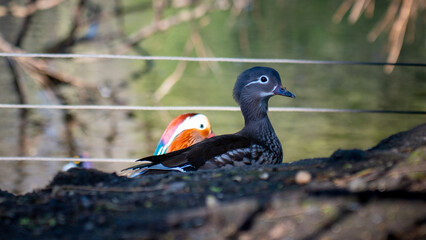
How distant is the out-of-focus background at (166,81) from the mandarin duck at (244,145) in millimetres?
822

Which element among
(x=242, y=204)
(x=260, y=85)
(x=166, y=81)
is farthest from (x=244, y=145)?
(x=166, y=81)

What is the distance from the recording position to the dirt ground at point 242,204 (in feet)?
6.55

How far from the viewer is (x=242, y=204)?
2.04m

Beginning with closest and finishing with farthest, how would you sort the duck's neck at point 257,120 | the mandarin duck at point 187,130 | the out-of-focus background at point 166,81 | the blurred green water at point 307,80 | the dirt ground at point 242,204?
the dirt ground at point 242,204 < the duck's neck at point 257,120 < the mandarin duck at point 187,130 < the out-of-focus background at point 166,81 < the blurred green water at point 307,80

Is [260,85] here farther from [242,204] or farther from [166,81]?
[166,81]

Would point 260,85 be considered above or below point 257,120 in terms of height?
above

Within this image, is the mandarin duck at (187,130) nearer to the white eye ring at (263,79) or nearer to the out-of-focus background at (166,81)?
the white eye ring at (263,79)

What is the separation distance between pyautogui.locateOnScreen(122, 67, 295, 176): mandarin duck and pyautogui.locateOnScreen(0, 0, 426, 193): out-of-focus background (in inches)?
32.3

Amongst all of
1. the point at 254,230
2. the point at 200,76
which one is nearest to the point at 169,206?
the point at 254,230

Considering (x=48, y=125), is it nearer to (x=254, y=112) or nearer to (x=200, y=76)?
(x=200, y=76)

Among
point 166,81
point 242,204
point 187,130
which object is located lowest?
point 166,81

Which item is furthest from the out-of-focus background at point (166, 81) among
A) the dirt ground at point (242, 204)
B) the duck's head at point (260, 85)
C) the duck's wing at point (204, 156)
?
the dirt ground at point (242, 204)

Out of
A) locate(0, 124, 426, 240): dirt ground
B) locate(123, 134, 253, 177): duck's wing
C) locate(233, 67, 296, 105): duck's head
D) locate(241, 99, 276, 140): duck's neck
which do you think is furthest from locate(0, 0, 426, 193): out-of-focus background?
locate(0, 124, 426, 240): dirt ground

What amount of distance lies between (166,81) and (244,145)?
26.5ft
